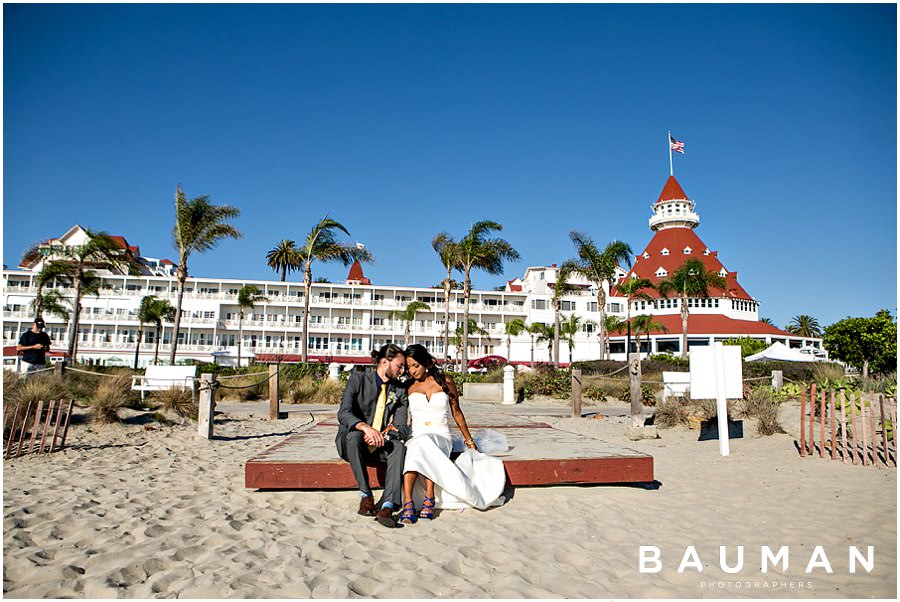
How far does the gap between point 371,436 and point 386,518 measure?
2.11ft

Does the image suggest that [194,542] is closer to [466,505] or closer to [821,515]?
[466,505]

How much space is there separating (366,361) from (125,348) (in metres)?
20.0

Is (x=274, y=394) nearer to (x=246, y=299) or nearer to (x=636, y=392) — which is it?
(x=636, y=392)

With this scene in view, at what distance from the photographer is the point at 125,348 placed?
166ft

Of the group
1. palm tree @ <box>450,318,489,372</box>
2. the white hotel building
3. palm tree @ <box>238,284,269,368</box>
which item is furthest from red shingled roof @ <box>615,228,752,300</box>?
palm tree @ <box>238,284,269,368</box>

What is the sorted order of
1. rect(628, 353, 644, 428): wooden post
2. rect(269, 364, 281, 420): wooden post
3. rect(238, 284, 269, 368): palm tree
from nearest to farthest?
1. rect(628, 353, 644, 428): wooden post
2. rect(269, 364, 281, 420): wooden post
3. rect(238, 284, 269, 368): palm tree

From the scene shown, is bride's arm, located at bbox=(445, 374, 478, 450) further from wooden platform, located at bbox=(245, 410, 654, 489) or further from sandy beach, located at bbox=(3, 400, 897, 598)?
sandy beach, located at bbox=(3, 400, 897, 598)

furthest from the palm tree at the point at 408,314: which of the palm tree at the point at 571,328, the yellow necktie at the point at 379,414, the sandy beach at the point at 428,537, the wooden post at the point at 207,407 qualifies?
the yellow necktie at the point at 379,414

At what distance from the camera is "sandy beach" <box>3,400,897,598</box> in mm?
3312

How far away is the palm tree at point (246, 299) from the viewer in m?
50.4

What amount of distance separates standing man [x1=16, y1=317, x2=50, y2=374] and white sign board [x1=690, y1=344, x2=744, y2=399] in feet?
35.6

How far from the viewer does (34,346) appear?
35.5 ft

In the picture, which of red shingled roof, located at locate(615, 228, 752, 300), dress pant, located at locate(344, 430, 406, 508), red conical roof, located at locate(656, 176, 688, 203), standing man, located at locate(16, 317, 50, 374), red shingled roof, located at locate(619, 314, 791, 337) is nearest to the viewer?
dress pant, located at locate(344, 430, 406, 508)

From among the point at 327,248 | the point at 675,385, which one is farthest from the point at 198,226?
the point at 675,385
